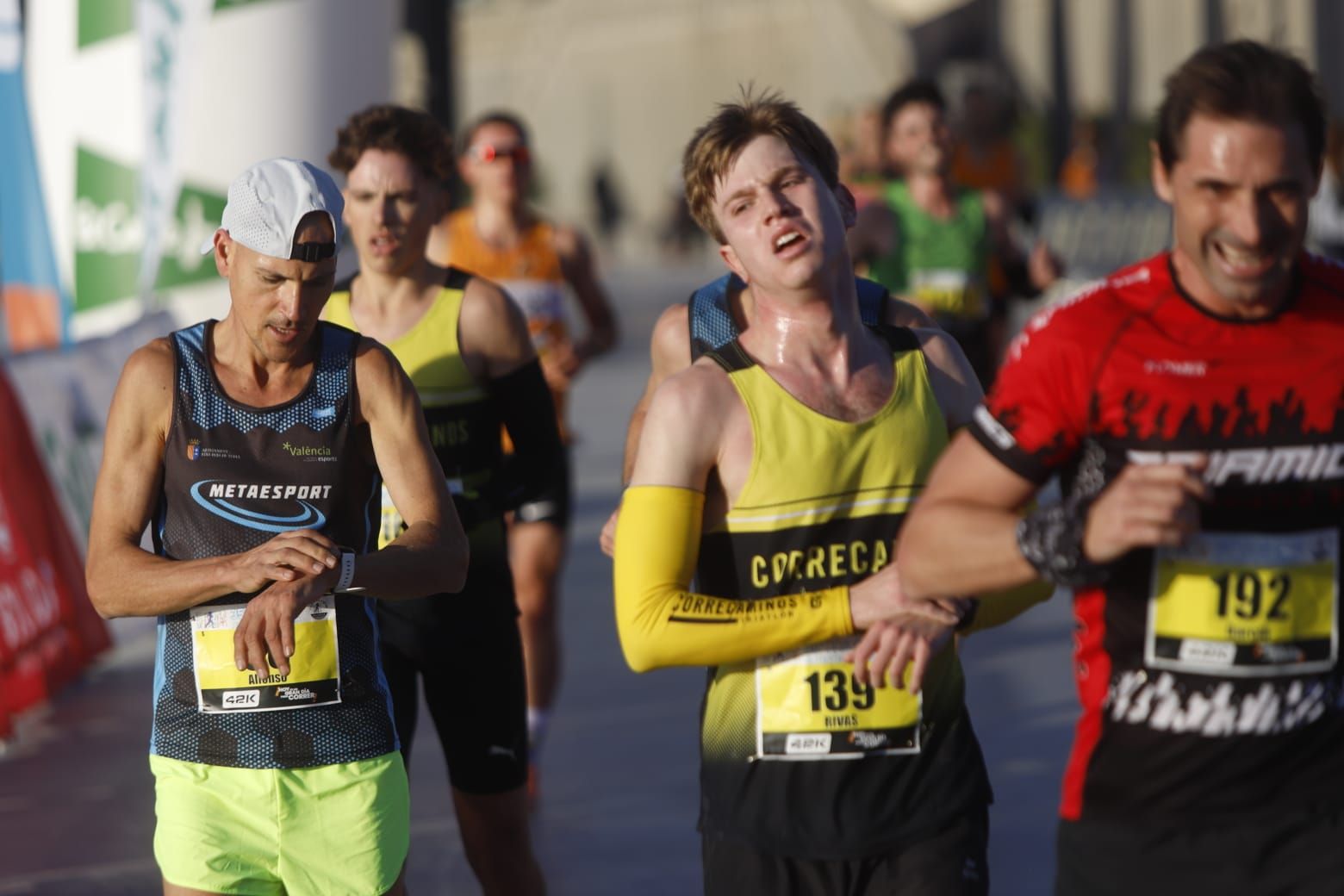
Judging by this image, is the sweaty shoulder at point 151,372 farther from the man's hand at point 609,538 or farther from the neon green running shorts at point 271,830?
the man's hand at point 609,538

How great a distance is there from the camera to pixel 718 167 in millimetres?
3189

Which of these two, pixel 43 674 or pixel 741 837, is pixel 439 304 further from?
pixel 43 674

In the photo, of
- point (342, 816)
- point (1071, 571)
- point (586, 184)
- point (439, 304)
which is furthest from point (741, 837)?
point (586, 184)

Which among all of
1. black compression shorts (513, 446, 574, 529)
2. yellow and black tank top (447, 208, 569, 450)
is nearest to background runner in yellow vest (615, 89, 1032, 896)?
black compression shorts (513, 446, 574, 529)

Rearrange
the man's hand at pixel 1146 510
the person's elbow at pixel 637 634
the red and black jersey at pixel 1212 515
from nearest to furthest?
the man's hand at pixel 1146 510 → the red and black jersey at pixel 1212 515 → the person's elbow at pixel 637 634

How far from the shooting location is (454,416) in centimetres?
462

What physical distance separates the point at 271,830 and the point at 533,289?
3.88 metres

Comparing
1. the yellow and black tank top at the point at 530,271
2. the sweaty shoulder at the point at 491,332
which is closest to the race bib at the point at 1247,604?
the sweaty shoulder at the point at 491,332

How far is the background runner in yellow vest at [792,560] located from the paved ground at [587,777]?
222 centimetres

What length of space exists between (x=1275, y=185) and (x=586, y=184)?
46.4 metres

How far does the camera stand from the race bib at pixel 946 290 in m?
7.70

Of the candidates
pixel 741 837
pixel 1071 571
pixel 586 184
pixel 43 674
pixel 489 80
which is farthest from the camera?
pixel 489 80

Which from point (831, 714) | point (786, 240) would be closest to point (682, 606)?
point (831, 714)

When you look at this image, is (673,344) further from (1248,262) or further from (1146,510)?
(1146,510)
